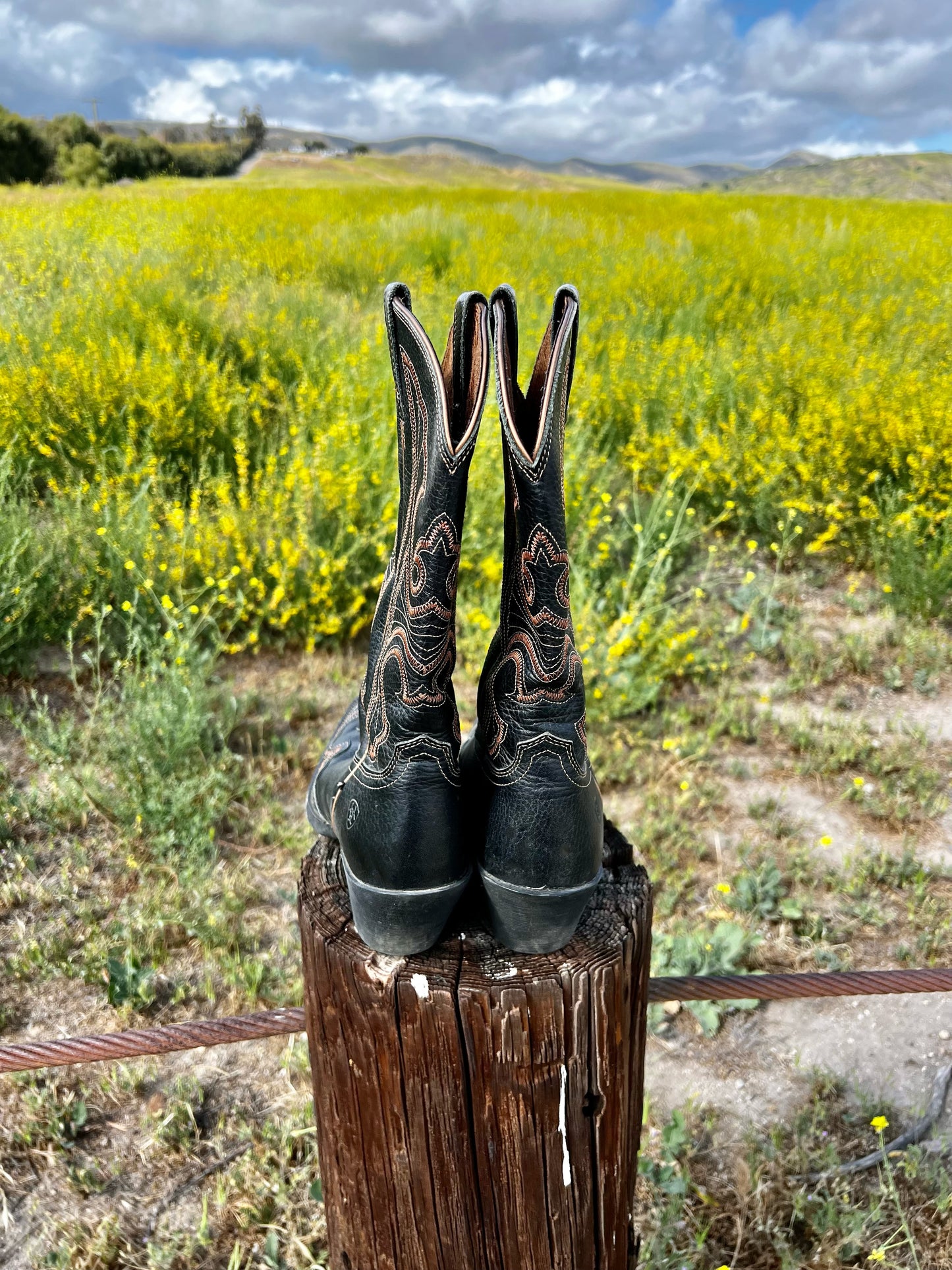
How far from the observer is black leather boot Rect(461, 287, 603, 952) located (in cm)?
92

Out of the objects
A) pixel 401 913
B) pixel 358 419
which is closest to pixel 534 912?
pixel 401 913

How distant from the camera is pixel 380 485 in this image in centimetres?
389

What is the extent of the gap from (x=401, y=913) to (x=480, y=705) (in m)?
0.28

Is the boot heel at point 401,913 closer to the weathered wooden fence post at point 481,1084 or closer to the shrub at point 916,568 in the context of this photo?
the weathered wooden fence post at point 481,1084

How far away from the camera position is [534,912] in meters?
1.00

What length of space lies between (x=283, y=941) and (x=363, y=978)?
1375 millimetres

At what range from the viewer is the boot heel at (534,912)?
994 mm

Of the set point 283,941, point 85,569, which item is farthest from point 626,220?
point 283,941

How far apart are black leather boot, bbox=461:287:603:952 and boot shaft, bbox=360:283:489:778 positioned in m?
0.06

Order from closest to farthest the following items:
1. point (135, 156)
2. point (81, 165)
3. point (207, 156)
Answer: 1. point (81, 165)
2. point (135, 156)
3. point (207, 156)

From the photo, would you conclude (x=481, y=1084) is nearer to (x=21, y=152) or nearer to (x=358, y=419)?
(x=358, y=419)

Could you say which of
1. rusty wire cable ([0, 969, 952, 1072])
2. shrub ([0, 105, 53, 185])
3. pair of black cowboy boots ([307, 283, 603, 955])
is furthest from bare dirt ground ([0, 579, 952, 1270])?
shrub ([0, 105, 53, 185])

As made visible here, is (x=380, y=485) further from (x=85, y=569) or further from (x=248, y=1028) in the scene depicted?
(x=248, y=1028)

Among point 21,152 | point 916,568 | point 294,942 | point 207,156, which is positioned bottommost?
point 294,942
